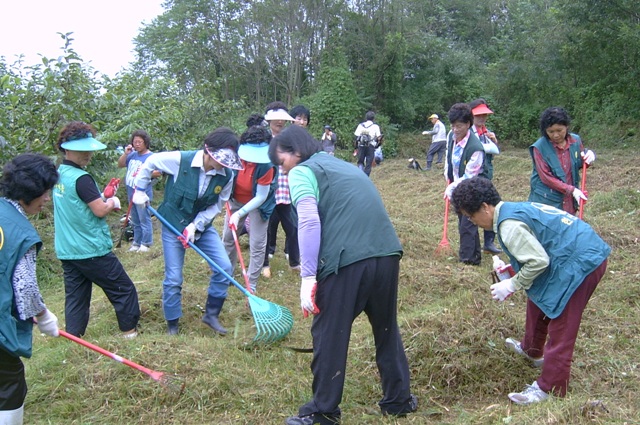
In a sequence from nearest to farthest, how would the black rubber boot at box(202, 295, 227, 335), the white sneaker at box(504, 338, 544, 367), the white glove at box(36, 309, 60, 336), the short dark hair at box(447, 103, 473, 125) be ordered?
the white glove at box(36, 309, 60, 336), the white sneaker at box(504, 338, 544, 367), the black rubber boot at box(202, 295, 227, 335), the short dark hair at box(447, 103, 473, 125)

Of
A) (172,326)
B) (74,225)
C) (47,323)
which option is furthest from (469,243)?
(47,323)

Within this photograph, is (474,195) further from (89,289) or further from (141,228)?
(141,228)

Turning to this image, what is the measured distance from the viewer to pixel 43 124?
7.62 meters

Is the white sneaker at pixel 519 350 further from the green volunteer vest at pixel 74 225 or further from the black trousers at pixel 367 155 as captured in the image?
the black trousers at pixel 367 155

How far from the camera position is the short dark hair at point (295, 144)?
3043mm

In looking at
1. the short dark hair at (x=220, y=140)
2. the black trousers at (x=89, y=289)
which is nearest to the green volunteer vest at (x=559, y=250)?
the short dark hair at (x=220, y=140)

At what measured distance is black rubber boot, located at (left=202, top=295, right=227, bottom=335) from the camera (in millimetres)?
4570

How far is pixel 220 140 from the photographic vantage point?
4.14 meters

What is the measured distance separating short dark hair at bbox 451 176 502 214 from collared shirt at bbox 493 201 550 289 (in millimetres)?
162

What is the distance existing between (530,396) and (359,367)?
43.1 inches

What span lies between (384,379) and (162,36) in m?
22.0

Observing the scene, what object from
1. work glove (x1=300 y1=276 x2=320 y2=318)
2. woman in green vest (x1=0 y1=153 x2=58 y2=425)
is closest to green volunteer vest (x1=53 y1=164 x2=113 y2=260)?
woman in green vest (x1=0 y1=153 x2=58 y2=425)

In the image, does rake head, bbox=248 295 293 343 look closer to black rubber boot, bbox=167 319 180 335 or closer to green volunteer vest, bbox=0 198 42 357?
black rubber boot, bbox=167 319 180 335

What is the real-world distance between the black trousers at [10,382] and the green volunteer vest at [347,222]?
155cm
